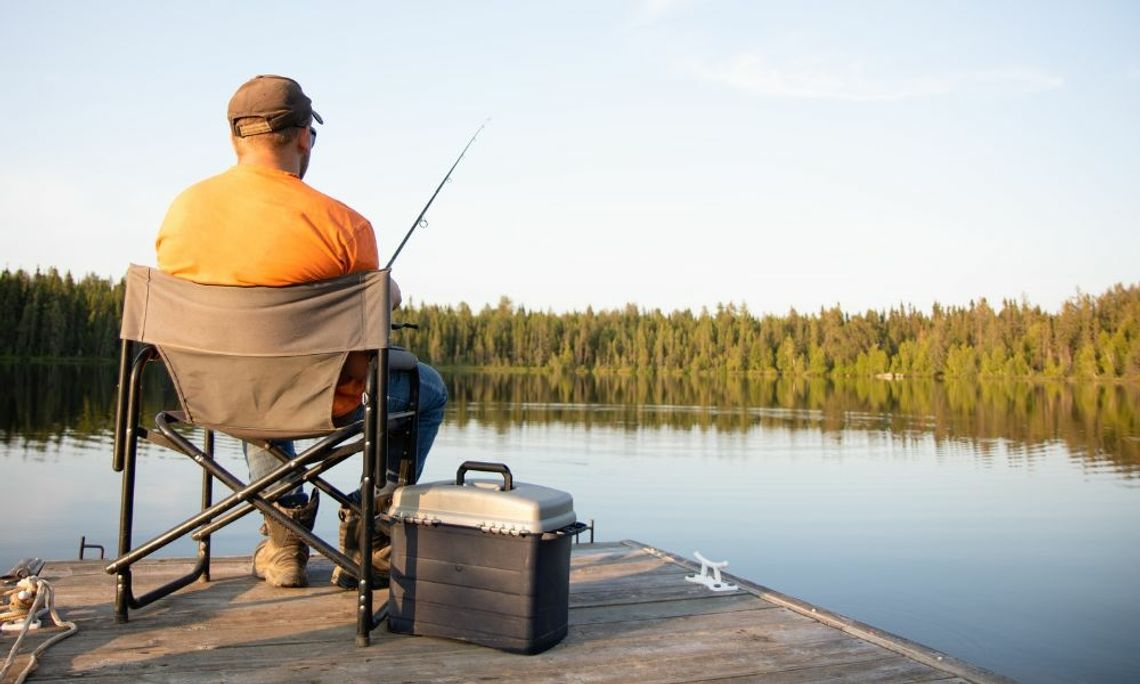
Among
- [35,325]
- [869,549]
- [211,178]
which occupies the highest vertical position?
[35,325]

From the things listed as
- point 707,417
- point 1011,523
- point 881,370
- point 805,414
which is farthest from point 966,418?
point 881,370

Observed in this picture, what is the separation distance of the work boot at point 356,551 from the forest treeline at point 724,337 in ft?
240

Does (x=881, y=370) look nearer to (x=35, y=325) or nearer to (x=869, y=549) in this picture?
(x=35, y=325)

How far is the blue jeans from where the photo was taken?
303 centimetres

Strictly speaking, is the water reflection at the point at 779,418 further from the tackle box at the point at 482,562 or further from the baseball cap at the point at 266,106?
the tackle box at the point at 482,562

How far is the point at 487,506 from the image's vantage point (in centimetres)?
252

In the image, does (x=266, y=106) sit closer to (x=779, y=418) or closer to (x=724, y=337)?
(x=779, y=418)

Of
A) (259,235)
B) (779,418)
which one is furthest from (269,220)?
(779,418)

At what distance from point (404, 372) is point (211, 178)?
84cm

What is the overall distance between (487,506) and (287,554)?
1.11 meters

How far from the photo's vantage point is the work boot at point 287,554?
3.22m

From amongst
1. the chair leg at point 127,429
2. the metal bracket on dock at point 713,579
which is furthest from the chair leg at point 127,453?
the metal bracket on dock at point 713,579

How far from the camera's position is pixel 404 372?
299 cm

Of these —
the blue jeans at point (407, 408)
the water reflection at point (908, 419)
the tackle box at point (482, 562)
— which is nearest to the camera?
the tackle box at point (482, 562)
